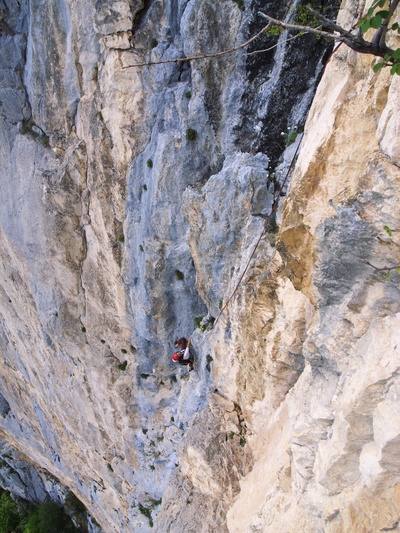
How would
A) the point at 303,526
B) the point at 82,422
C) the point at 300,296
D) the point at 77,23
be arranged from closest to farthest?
the point at 303,526 → the point at 300,296 → the point at 77,23 → the point at 82,422

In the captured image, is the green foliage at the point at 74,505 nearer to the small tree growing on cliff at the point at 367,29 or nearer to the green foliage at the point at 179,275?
the green foliage at the point at 179,275

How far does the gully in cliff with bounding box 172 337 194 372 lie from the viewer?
401 inches

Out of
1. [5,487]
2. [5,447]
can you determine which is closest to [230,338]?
[5,447]

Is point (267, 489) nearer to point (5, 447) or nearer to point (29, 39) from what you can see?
point (29, 39)

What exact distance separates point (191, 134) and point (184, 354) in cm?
540

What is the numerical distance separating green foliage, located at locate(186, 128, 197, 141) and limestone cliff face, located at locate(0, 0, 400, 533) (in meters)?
0.12

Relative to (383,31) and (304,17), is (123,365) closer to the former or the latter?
(304,17)

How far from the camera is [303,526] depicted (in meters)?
5.44

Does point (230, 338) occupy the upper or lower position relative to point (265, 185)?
lower

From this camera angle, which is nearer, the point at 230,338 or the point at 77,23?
the point at 230,338

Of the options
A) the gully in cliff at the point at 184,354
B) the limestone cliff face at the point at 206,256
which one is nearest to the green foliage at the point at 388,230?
the limestone cliff face at the point at 206,256

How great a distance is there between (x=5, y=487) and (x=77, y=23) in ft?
86.1

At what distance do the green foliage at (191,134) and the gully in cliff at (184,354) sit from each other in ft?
16.8

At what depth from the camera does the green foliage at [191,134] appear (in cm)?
794
